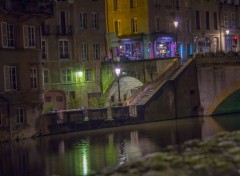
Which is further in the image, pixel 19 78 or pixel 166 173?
pixel 19 78

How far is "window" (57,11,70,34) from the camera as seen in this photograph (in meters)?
82.4

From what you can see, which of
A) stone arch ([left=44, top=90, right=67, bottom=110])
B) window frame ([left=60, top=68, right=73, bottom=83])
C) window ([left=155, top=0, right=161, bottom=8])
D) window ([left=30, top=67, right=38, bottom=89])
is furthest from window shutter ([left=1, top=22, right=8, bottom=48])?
window ([left=155, top=0, right=161, bottom=8])

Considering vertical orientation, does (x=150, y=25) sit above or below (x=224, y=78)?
above

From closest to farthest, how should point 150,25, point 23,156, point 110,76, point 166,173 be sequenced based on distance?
point 166,173, point 23,156, point 110,76, point 150,25

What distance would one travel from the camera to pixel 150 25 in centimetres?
9212

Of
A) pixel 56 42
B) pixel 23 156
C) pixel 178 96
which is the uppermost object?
pixel 56 42

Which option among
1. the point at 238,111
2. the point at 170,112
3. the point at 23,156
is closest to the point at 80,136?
the point at 23,156

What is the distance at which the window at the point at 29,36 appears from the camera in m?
67.6

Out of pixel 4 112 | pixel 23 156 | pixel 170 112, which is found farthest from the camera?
pixel 170 112

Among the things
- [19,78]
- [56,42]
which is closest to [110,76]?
[56,42]

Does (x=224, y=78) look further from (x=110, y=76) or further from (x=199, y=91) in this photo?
(x=110, y=76)

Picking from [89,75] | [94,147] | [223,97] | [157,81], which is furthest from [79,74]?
[94,147]

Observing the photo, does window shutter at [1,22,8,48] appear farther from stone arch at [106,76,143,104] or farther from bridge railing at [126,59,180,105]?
stone arch at [106,76,143,104]

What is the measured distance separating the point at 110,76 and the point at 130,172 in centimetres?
5558
